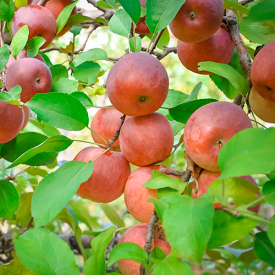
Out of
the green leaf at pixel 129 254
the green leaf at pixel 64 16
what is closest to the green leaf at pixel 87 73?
the green leaf at pixel 64 16

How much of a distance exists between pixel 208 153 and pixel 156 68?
18 centimetres

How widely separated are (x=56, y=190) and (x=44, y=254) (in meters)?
0.09

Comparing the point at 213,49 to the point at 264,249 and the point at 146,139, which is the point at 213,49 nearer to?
the point at 146,139

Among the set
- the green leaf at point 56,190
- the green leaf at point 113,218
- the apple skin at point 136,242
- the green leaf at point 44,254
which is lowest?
the green leaf at point 113,218

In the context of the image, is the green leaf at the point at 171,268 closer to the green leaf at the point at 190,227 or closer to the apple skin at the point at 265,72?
the green leaf at the point at 190,227

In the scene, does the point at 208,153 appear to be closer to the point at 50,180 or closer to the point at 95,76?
the point at 50,180

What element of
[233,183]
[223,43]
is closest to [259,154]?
[233,183]

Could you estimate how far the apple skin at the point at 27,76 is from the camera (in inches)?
22.0

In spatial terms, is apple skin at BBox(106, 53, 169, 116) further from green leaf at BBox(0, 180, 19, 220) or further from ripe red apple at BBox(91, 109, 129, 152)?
green leaf at BBox(0, 180, 19, 220)

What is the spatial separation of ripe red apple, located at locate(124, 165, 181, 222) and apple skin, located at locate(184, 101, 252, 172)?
0.32 feet

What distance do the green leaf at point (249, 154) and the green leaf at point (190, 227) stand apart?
0.14 ft

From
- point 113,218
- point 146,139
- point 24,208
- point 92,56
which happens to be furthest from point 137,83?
point 24,208

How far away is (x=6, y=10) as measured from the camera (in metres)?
0.62

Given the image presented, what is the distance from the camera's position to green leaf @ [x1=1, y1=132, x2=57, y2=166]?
2.09 ft
